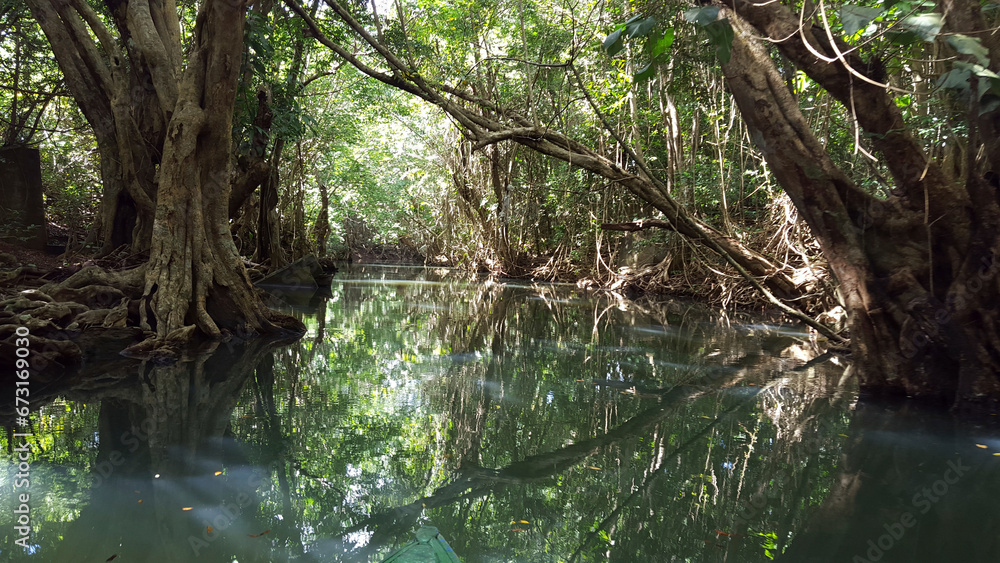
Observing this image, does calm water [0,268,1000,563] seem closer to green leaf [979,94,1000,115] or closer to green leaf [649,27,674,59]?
green leaf [649,27,674,59]

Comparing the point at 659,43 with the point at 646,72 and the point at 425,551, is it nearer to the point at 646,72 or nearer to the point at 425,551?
the point at 646,72

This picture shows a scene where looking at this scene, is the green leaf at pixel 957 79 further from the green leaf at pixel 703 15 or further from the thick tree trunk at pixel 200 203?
the thick tree trunk at pixel 200 203

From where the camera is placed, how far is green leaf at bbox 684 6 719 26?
1556 millimetres

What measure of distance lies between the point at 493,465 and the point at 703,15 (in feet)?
6.89

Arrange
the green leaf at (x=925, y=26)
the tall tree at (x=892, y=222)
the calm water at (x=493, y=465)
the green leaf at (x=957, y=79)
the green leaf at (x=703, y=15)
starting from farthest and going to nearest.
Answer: the tall tree at (x=892, y=222) < the green leaf at (x=957, y=79) < the calm water at (x=493, y=465) < the green leaf at (x=925, y=26) < the green leaf at (x=703, y=15)

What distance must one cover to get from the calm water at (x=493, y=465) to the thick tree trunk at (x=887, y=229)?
1.29ft

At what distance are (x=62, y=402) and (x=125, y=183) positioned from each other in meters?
4.23

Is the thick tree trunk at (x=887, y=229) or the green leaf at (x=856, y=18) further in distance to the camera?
the thick tree trunk at (x=887, y=229)

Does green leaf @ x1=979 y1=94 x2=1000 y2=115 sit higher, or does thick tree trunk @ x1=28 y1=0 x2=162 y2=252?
thick tree trunk @ x1=28 y1=0 x2=162 y2=252

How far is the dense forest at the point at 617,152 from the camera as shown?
11.9 feet

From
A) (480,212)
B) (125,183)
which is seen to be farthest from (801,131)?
(480,212)

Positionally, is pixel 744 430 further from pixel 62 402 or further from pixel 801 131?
pixel 62 402

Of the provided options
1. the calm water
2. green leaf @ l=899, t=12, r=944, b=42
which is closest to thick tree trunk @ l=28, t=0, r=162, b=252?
the calm water

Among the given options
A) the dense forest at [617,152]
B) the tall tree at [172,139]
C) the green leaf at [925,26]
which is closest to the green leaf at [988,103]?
the dense forest at [617,152]
